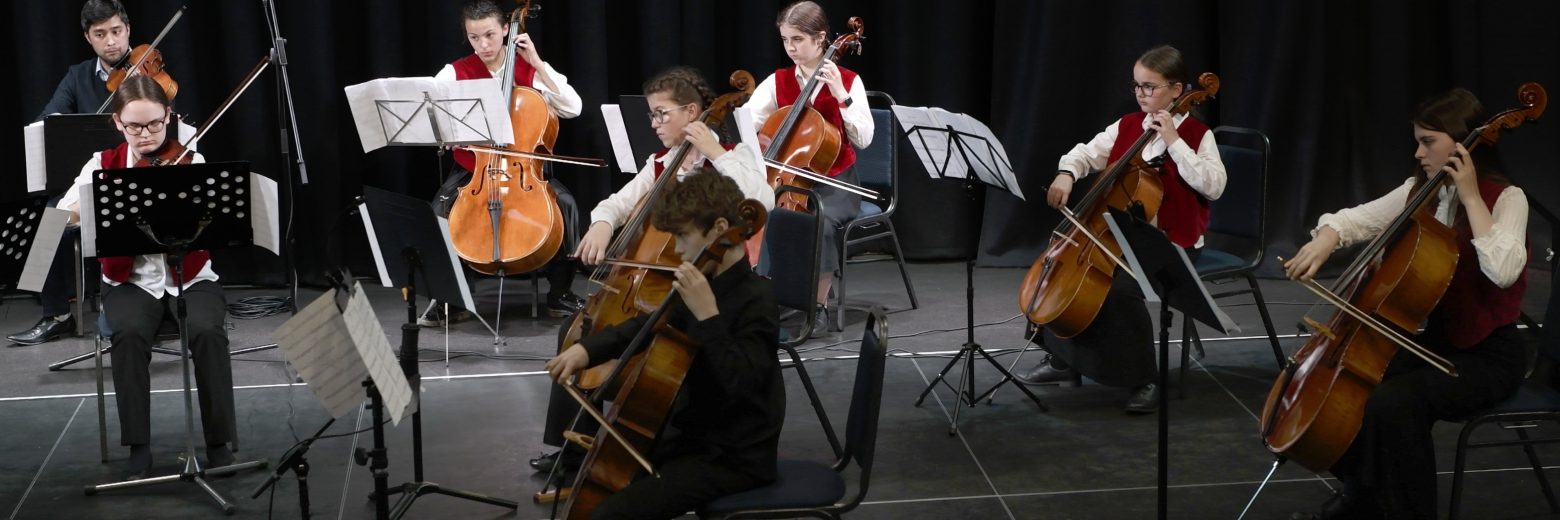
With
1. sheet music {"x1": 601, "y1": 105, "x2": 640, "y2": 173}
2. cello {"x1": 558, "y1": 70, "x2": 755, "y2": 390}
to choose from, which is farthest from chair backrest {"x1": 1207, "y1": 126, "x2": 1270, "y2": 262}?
sheet music {"x1": 601, "y1": 105, "x2": 640, "y2": 173}

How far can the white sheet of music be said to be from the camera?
252 centimetres

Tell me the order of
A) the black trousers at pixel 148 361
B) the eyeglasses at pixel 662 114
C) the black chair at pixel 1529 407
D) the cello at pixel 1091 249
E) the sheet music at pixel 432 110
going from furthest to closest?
the sheet music at pixel 432 110, the cello at pixel 1091 249, the eyeglasses at pixel 662 114, the black trousers at pixel 148 361, the black chair at pixel 1529 407

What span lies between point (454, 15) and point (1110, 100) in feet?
9.04

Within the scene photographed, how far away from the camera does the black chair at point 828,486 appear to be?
2.62 meters

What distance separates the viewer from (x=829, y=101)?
5.00 metres

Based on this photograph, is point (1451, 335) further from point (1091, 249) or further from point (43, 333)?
point (43, 333)

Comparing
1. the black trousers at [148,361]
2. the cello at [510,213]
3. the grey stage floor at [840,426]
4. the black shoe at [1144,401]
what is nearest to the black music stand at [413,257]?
the grey stage floor at [840,426]

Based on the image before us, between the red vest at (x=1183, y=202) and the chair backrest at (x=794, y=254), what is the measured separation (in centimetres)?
114

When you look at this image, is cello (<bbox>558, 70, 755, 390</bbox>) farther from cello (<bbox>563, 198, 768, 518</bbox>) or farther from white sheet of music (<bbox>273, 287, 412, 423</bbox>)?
white sheet of music (<bbox>273, 287, 412, 423</bbox>)

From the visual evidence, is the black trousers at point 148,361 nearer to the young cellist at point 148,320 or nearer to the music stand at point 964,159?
the young cellist at point 148,320

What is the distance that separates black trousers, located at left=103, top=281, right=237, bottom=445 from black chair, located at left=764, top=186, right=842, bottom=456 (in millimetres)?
1431

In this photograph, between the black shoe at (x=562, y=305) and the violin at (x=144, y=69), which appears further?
the black shoe at (x=562, y=305)

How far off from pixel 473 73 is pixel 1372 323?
11.3 ft

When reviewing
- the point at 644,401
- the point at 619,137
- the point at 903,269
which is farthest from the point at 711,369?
the point at 903,269
